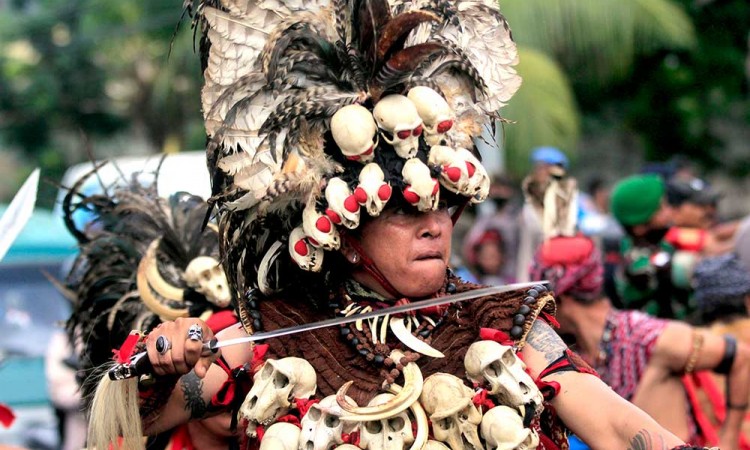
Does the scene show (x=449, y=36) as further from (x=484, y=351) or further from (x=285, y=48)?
(x=484, y=351)

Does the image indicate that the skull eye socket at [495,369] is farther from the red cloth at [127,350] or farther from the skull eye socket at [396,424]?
the red cloth at [127,350]

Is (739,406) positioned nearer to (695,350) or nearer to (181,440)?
(695,350)

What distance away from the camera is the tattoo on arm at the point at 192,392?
12.5ft

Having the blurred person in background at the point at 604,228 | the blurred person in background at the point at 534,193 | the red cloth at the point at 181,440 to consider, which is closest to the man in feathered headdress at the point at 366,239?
the red cloth at the point at 181,440

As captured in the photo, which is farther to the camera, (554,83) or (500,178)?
(554,83)

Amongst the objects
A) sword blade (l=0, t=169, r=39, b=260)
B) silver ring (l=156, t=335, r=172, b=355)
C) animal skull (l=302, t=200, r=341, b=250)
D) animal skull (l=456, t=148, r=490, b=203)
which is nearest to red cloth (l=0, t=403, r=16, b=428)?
sword blade (l=0, t=169, r=39, b=260)

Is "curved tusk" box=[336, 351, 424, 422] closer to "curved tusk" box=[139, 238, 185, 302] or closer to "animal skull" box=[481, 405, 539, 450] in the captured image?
"animal skull" box=[481, 405, 539, 450]

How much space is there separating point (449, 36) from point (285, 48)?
512mm

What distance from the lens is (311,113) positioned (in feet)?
11.7

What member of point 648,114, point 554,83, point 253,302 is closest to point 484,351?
point 253,302

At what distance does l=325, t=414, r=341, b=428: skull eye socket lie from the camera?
353cm

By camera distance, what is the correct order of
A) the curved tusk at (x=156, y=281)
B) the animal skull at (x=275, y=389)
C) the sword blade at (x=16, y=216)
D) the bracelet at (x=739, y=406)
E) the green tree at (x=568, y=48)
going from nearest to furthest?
the animal skull at (x=275, y=389)
the sword blade at (x=16, y=216)
the curved tusk at (x=156, y=281)
the bracelet at (x=739, y=406)
the green tree at (x=568, y=48)

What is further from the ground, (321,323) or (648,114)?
(321,323)

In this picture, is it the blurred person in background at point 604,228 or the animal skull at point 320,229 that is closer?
the animal skull at point 320,229
